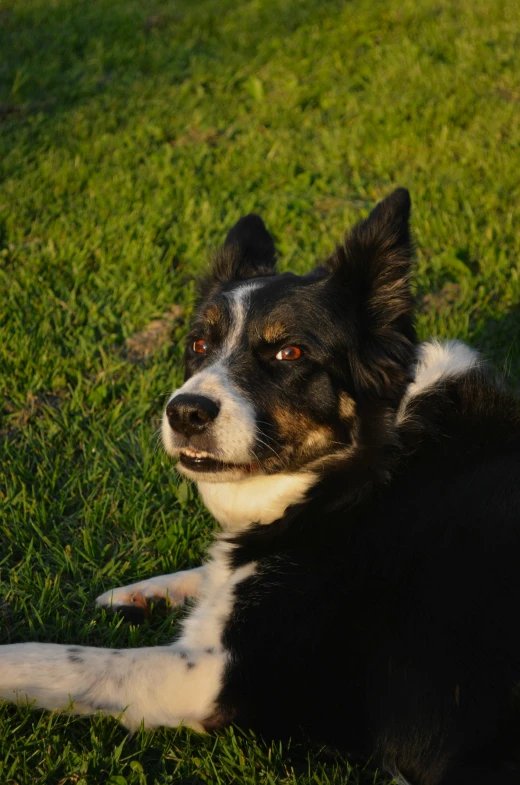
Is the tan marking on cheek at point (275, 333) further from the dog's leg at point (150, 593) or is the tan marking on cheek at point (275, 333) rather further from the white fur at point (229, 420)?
the dog's leg at point (150, 593)

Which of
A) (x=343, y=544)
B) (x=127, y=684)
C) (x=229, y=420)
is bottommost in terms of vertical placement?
(x=127, y=684)

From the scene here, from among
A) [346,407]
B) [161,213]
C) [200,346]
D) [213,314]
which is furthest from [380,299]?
[161,213]

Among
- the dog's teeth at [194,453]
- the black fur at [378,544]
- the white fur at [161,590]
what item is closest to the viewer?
the black fur at [378,544]

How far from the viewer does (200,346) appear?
3.93m

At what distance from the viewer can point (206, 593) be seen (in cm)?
349

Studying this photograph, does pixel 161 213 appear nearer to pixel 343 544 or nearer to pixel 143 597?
pixel 143 597

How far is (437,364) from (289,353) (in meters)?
0.68

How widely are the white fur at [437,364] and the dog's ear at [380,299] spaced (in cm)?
7

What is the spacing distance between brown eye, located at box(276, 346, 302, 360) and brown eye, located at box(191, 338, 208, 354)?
0.41 metres

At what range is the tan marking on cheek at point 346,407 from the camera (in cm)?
362

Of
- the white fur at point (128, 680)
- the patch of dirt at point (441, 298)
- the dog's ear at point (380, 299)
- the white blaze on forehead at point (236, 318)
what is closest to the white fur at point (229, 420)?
the white blaze on forehead at point (236, 318)

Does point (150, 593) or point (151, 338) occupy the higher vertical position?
point (151, 338)

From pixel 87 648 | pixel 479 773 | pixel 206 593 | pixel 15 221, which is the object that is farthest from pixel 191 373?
pixel 15 221

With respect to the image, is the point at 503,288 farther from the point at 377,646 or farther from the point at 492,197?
the point at 377,646
